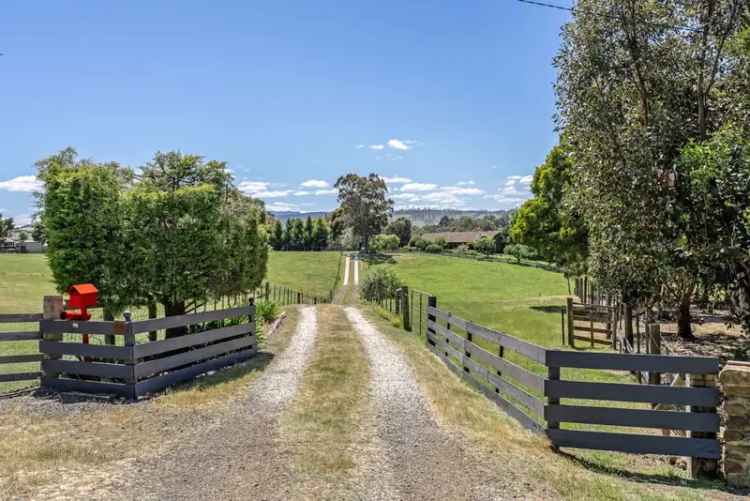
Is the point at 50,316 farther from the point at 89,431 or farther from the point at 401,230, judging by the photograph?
the point at 401,230

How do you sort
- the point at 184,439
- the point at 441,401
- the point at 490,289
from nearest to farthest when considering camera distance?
the point at 184,439 < the point at 441,401 < the point at 490,289

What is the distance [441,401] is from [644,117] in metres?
7.29

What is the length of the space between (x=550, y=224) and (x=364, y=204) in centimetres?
5637

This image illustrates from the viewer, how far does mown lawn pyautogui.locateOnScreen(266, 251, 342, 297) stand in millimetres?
46938

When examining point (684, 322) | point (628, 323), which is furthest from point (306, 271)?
point (628, 323)

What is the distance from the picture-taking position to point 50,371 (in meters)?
7.89

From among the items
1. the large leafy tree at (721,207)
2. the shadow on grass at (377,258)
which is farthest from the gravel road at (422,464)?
the shadow on grass at (377,258)

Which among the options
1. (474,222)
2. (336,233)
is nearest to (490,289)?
(336,233)

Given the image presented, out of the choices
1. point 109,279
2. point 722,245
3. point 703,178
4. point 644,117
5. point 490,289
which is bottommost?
point 490,289

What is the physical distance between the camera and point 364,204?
82.6 metres

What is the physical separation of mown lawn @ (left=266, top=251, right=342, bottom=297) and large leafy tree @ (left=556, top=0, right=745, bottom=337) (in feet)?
101

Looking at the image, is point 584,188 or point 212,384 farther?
point 584,188

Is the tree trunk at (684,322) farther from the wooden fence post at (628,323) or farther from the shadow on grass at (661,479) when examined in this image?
the shadow on grass at (661,479)

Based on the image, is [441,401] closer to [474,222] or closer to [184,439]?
[184,439]
